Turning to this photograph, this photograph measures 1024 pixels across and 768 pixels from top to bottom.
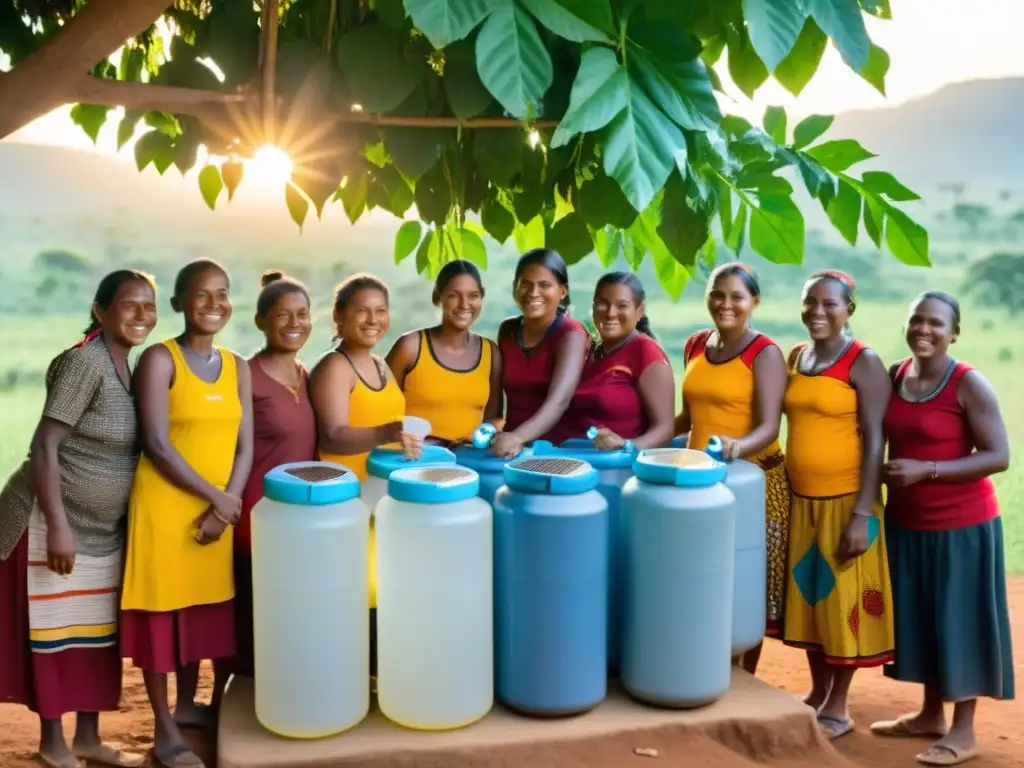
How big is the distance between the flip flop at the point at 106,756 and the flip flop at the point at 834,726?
6.81 feet

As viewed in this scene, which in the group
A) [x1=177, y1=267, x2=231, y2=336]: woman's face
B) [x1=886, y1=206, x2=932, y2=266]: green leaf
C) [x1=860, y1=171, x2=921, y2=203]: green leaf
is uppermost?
[x1=860, y1=171, x2=921, y2=203]: green leaf

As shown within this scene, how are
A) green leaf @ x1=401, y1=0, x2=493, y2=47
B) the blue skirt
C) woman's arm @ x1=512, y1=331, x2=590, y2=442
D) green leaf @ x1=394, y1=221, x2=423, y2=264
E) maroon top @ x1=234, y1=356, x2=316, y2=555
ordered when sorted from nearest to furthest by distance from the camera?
green leaf @ x1=401, y1=0, x2=493, y2=47 → maroon top @ x1=234, y1=356, x2=316, y2=555 → woman's arm @ x1=512, y1=331, x2=590, y2=442 → the blue skirt → green leaf @ x1=394, y1=221, x2=423, y2=264

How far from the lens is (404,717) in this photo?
2.46m

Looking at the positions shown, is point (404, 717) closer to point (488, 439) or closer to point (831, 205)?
point (488, 439)

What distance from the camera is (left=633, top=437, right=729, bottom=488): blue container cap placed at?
2480 millimetres

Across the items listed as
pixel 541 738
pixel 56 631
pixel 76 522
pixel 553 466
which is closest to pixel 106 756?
pixel 56 631

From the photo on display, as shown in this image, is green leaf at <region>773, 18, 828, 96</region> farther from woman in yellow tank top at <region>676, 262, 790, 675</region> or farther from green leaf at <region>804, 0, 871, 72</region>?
woman in yellow tank top at <region>676, 262, 790, 675</region>

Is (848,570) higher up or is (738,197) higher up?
(738,197)

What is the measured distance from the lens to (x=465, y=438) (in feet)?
10.2

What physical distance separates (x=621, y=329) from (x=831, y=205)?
73 cm

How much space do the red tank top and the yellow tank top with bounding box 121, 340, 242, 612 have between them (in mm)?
1955

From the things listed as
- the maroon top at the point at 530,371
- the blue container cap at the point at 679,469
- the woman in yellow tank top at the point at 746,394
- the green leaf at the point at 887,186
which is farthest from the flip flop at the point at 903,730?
the green leaf at the point at 887,186

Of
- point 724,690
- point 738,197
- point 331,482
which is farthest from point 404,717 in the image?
point 738,197

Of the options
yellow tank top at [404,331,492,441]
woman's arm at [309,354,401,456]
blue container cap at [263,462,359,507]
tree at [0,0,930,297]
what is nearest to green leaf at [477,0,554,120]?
tree at [0,0,930,297]
